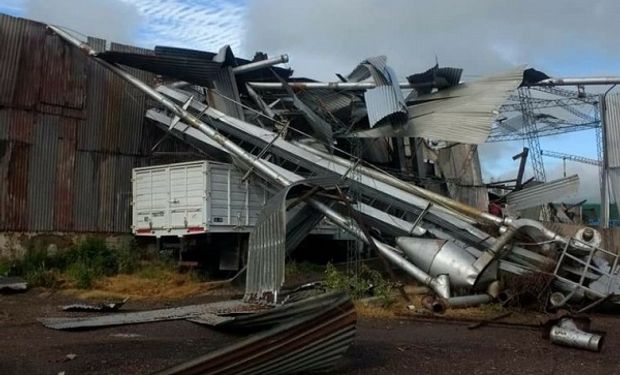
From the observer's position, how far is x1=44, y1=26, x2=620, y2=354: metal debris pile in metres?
11.7

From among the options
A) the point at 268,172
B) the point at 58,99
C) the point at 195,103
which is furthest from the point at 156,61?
the point at 268,172

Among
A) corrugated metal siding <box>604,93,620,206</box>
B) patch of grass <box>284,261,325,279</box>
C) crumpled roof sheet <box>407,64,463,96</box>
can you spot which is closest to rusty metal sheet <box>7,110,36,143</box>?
patch of grass <box>284,261,325,279</box>

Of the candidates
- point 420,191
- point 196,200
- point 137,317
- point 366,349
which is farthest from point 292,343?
point 196,200

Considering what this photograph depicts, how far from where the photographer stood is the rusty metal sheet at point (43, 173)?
606 inches

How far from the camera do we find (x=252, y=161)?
48.0 feet

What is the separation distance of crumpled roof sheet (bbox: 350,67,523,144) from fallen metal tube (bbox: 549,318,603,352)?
18.9 ft

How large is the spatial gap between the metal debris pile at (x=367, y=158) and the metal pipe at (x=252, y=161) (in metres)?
0.03

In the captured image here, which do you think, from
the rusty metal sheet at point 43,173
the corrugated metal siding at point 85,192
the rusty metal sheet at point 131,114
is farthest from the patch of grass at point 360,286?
the rusty metal sheet at point 131,114

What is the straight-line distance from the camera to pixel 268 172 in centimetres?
1443

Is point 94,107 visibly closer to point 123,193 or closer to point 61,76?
point 61,76

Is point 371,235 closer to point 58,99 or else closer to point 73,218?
point 73,218

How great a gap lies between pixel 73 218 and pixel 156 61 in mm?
4458

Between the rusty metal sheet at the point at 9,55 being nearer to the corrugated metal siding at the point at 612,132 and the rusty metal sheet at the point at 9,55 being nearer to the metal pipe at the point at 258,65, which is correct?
the metal pipe at the point at 258,65

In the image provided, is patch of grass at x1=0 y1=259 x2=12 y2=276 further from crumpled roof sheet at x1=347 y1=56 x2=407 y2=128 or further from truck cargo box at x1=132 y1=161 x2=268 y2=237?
crumpled roof sheet at x1=347 y1=56 x2=407 y2=128
